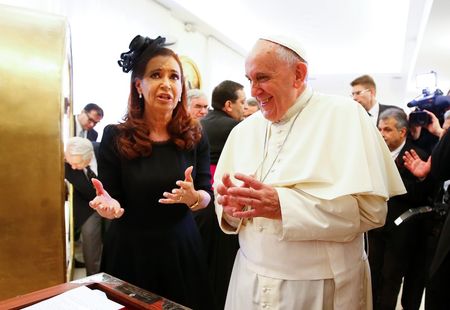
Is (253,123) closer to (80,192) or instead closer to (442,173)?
(442,173)

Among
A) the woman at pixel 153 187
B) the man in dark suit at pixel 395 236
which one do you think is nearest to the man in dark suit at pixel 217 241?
the woman at pixel 153 187

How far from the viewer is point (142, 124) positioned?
64.2 inches

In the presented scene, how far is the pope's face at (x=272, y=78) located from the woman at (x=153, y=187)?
404 mm

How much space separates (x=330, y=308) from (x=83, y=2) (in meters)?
3.67

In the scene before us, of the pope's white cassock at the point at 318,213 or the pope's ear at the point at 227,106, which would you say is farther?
the pope's ear at the point at 227,106

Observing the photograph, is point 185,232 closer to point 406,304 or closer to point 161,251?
point 161,251

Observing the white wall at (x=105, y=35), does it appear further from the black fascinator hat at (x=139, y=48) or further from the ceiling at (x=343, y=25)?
the black fascinator hat at (x=139, y=48)

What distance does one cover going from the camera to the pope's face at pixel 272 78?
1337 mm

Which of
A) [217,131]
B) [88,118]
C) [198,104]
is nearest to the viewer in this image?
[217,131]

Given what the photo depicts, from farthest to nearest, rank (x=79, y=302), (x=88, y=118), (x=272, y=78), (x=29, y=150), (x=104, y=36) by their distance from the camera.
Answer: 1. (x=104, y=36)
2. (x=88, y=118)
3. (x=272, y=78)
4. (x=29, y=150)
5. (x=79, y=302)

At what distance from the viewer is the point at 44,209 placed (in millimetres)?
1058

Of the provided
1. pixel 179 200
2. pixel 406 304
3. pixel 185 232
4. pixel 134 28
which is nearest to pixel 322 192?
pixel 179 200

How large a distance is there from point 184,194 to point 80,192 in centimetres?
147

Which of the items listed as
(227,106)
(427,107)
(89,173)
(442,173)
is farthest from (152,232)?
(427,107)
